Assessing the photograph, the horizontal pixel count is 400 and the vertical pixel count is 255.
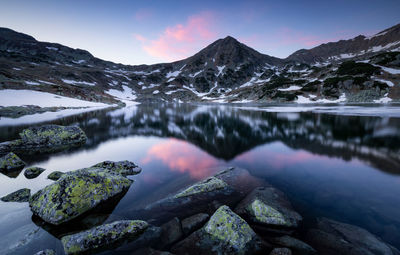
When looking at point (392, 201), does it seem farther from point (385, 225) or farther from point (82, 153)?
point (82, 153)

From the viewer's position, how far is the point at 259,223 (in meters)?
6.69

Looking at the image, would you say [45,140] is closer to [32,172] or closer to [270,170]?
[32,172]

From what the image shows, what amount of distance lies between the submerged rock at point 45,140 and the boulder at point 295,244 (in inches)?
828

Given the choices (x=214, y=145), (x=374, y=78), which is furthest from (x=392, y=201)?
(x=374, y=78)

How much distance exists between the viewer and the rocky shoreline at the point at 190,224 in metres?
5.53

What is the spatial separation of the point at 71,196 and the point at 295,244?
8731 mm

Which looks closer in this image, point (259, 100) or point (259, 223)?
point (259, 223)

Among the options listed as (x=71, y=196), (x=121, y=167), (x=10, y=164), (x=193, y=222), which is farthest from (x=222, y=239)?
(x=10, y=164)

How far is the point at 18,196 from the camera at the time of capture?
28.6ft

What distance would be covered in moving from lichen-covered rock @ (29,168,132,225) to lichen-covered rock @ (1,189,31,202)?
1.06 meters

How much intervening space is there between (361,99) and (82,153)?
388 feet

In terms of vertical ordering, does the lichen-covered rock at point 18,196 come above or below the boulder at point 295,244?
below

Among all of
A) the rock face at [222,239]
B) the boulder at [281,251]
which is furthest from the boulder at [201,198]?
the boulder at [281,251]

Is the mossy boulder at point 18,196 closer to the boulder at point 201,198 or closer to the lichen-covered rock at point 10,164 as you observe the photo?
the lichen-covered rock at point 10,164
